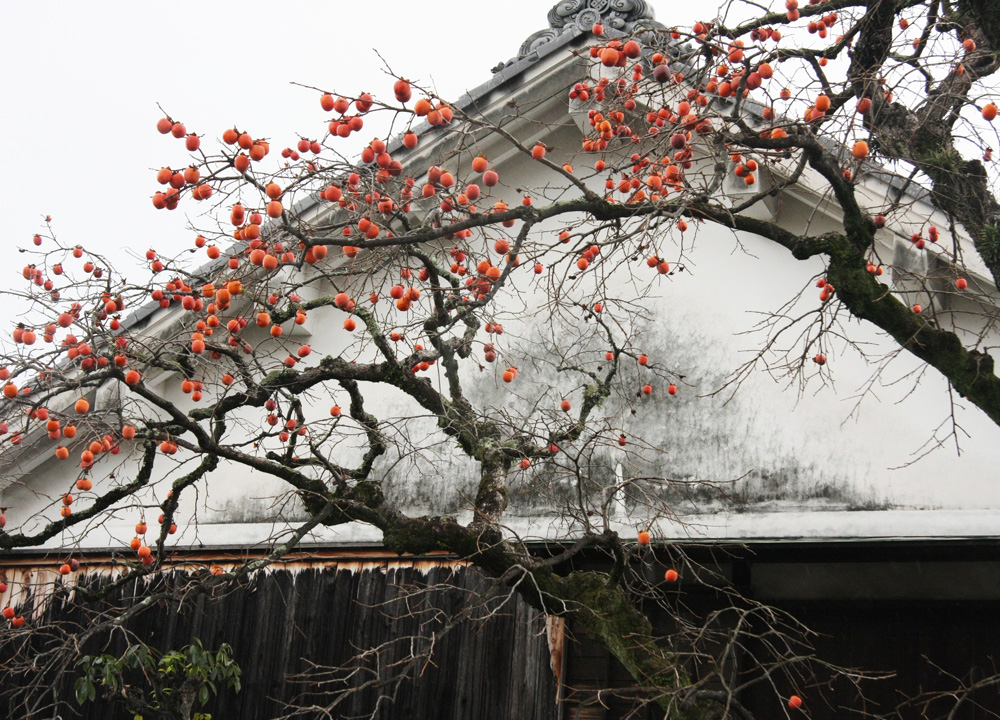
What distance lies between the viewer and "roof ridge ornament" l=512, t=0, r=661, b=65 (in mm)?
8008

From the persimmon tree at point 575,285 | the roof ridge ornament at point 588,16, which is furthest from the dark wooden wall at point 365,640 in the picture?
the roof ridge ornament at point 588,16

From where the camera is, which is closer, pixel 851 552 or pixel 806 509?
pixel 851 552

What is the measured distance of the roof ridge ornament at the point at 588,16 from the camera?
801 cm

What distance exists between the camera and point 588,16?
8023mm

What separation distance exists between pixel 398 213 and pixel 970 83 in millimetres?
2925

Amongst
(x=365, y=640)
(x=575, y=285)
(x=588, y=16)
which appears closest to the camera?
(x=575, y=285)

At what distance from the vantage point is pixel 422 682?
5.93m

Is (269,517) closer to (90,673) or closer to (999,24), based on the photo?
(90,673)

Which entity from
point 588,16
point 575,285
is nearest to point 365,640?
point 575,285

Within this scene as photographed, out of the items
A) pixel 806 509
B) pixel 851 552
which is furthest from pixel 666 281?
pixel 851 552

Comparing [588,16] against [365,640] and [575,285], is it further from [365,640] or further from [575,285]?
Result: [365,640]

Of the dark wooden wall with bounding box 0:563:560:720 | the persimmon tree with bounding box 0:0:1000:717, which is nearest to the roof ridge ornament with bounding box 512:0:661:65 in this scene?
the persimmon tree with bounding box 0:0:1000:717

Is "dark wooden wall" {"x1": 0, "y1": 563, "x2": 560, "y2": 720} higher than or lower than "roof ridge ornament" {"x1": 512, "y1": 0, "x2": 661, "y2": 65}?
lower

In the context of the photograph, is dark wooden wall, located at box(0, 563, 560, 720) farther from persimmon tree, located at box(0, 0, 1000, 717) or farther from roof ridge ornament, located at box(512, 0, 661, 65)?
roof ridge ornament, located at box(512, 0, 661, 65)
